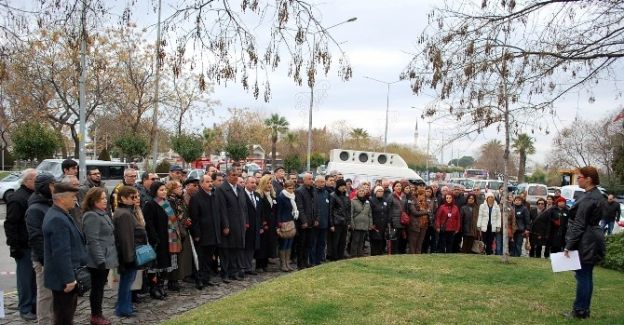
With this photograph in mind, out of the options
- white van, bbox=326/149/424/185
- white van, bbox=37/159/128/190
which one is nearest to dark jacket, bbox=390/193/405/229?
white van, bbox=326/149/424/185

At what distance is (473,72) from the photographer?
8359 millimetres

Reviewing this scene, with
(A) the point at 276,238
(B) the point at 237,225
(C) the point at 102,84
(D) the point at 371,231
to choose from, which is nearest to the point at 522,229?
(D) the point at 371,231

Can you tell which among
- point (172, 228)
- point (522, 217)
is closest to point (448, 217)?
point (522, 217)

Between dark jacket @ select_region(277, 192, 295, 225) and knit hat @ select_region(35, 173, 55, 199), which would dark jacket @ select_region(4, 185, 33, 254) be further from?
dark jacket @ select_region(277, 192, 295, 225)

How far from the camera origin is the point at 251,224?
9.89 m

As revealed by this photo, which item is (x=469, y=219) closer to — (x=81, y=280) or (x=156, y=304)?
(x=156, y=304)

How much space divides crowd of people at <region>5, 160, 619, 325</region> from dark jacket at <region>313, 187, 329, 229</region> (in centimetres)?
2

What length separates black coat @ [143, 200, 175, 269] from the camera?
25.4 ft

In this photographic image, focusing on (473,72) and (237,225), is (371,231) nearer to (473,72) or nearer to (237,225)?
(237,225)

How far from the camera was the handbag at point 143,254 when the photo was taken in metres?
6.89

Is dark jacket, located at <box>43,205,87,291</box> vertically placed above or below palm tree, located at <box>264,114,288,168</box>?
below

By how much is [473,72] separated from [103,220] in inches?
224

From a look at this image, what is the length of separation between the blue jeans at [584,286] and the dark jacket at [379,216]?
5.69m

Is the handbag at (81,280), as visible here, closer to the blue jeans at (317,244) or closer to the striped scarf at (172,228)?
the striped scarf at (172,228)
